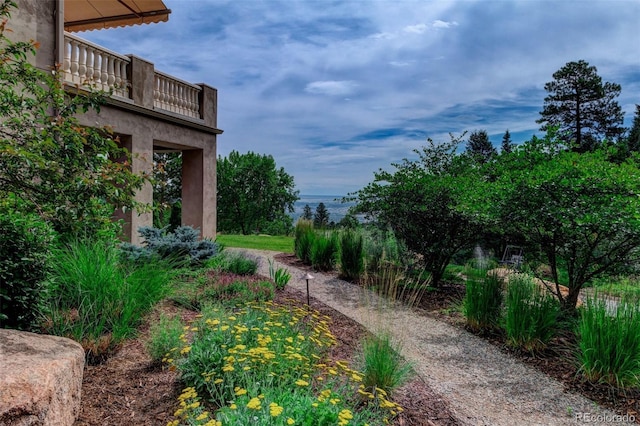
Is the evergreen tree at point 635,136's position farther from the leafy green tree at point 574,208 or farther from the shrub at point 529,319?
the shrub at point 529,319

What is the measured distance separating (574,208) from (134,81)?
26.4 feet

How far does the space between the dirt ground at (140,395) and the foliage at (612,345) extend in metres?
1.55

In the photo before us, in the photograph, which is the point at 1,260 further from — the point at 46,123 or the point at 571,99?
the point at 571,99

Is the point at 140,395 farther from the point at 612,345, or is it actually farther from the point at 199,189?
the point at 199,189

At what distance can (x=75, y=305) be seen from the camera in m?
3.76

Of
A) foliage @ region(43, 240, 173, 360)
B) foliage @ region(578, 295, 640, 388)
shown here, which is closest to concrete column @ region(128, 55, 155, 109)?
foliage @ region(43, 240, 173, 360)

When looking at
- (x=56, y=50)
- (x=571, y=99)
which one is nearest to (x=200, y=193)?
(x=56, y=50)

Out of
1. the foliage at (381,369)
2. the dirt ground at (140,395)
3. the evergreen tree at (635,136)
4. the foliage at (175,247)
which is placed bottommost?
the dirt ground at (140,395)

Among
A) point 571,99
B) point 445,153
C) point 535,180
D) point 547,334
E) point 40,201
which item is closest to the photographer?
point 40,201

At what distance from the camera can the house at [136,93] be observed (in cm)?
617

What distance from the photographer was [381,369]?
3.05 meters

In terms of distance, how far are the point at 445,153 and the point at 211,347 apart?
755cm

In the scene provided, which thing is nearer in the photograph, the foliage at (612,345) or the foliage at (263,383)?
the foliage at (263,383)

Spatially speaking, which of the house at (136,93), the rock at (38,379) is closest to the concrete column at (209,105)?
the house at (136,93)
